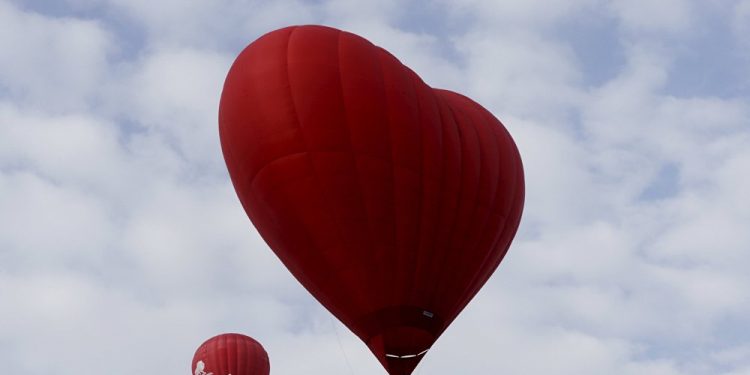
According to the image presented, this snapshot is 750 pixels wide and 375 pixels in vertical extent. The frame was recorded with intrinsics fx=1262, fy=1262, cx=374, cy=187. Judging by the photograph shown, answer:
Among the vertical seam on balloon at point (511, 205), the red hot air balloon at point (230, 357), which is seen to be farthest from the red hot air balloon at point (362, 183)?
the red hot air balloon at point (230, 357)

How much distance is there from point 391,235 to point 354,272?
905 mm

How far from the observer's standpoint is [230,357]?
111 ft

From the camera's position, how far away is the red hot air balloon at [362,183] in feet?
69.9

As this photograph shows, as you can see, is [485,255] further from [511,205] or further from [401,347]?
[401,347]

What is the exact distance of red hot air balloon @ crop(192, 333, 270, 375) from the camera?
33.6 meters

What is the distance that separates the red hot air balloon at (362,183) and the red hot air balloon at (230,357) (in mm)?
11742

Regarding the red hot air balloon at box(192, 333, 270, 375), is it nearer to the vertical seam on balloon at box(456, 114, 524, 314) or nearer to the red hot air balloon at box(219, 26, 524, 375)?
the red hot air balloon at box(219, 26, 524, 375)

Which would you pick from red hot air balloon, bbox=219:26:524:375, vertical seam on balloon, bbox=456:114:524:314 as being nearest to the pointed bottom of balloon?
red hot air balloon, bbox=219:26:524:375

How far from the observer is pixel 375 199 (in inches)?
840

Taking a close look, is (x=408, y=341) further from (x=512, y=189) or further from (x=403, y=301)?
(x=512, y=189)

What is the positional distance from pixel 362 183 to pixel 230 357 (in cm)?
1374

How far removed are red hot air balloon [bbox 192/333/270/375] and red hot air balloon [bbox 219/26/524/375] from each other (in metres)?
11.7

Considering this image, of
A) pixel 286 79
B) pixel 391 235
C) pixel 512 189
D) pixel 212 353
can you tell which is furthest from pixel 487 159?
pixel 212 353

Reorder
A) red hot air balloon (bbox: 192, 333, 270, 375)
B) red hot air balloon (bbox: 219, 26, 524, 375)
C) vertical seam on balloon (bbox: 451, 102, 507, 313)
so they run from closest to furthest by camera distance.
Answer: red hot air balloon (bbox: 219, 26, 524, 375) → vertical seam on balloon (bbox: 451, 102, 507, 313) → red hot air balloon (bbox: 192, 333, 270, 375)
